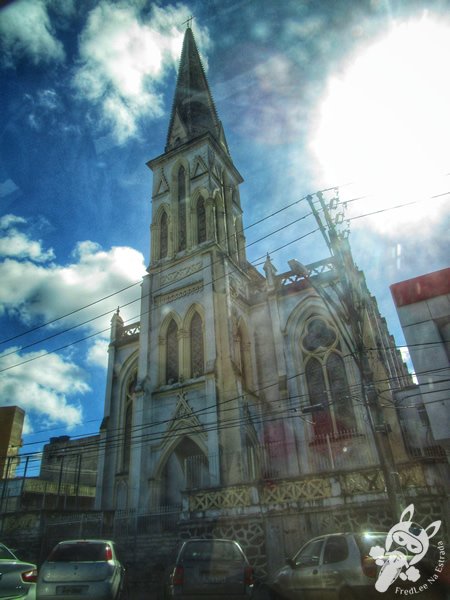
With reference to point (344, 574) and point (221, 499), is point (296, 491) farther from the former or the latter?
point (344, 574)

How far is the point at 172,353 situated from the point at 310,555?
1576 cm

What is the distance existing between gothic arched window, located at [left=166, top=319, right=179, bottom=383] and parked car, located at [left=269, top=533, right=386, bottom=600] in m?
14.4

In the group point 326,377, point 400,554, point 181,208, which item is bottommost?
point 400,554

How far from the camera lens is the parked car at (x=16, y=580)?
22.4 feet

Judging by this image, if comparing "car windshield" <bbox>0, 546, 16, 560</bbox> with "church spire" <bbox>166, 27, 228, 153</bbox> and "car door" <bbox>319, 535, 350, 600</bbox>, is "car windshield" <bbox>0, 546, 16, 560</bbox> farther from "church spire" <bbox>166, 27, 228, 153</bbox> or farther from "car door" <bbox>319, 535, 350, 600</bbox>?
"church spire" <bbox>166, 27, 228, 153</bbox>

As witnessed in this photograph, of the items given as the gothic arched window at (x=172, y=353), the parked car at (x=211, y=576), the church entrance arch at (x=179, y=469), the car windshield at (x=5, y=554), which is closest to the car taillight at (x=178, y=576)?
the parked car at (x=211, y=576)

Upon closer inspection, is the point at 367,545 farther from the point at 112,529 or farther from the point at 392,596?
the point at 112,529

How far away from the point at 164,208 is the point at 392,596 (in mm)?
25319

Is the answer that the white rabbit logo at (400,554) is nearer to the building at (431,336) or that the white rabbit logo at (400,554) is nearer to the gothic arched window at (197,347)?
the building at (431,336)

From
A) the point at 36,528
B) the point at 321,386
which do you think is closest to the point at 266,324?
the point at 321,386

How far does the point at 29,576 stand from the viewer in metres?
7.25

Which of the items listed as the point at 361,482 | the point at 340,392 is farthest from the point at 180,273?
the point at 361,482

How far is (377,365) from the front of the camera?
70.3ft

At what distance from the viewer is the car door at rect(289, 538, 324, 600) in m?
7.45
